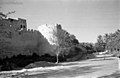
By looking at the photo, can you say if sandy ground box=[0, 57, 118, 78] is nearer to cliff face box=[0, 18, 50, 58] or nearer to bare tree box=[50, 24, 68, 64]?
cliff face box=[0, 18, 50, 58]

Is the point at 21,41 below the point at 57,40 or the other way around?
below

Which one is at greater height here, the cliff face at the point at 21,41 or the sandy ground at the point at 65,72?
the cliff face at the point at 21,41

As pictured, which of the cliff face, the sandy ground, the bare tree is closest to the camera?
the sandy ground

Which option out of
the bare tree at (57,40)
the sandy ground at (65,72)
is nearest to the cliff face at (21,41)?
the bare tree at (57,40)

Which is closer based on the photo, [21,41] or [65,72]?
[65,72]

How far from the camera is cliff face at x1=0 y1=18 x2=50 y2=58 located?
1140 inches

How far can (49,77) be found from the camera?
1460cm

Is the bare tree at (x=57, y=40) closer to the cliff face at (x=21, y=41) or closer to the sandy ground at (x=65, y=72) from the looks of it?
the cliff face at (x=21, y=41)

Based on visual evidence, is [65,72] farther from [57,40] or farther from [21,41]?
[57,40]

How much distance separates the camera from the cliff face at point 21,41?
28947mm

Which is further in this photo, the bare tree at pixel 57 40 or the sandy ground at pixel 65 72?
the bare tree at pixel 57 40

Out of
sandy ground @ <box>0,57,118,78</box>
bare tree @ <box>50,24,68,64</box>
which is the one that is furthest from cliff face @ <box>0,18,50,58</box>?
sandy ground @ <box>0,57,118,78</box>

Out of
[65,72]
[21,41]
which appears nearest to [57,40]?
[21,41]

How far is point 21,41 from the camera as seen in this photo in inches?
1267
